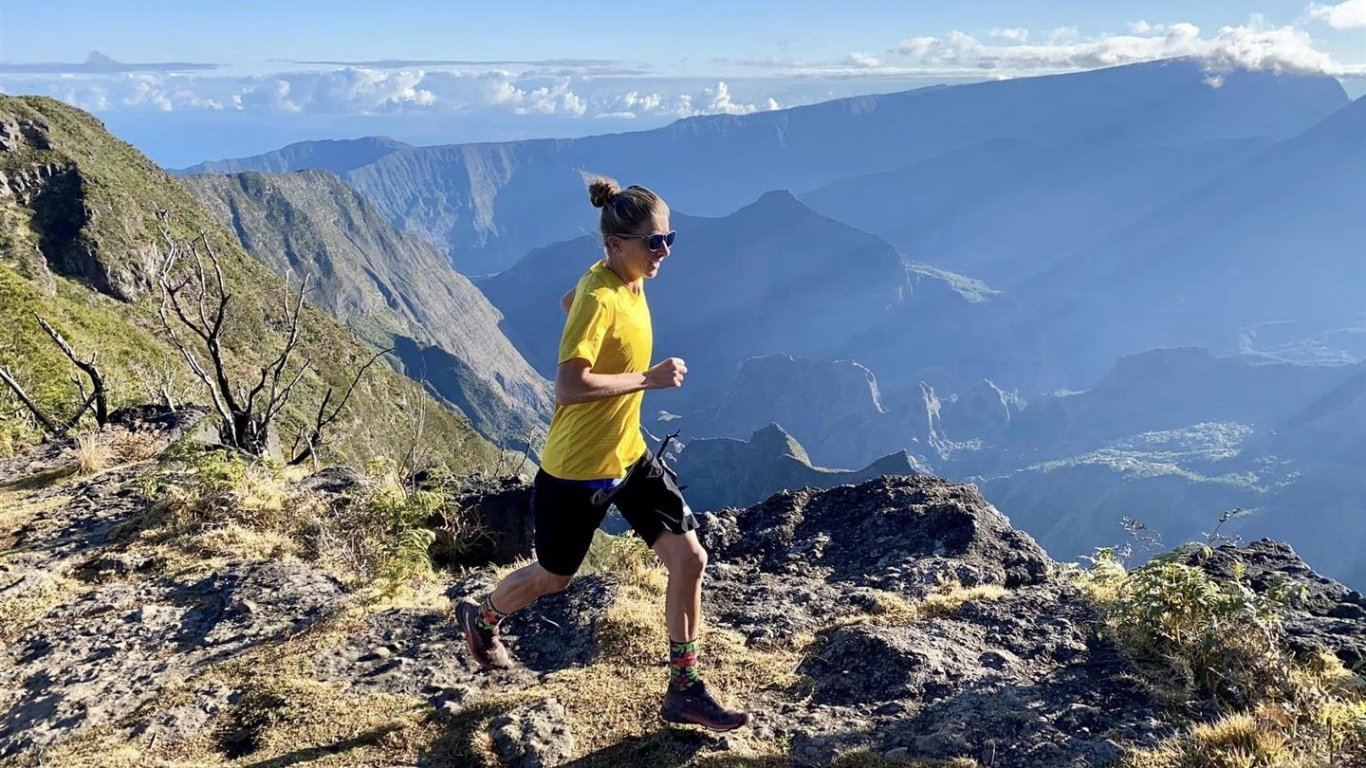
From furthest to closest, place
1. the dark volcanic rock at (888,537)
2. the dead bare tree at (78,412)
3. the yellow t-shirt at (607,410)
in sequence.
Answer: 1. the dead bare tree at (78,412)
2. the dark volcanic rock at (888,537)
3. the yellow t-shirt at (607,410)

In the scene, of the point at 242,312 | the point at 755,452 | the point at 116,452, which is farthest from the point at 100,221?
the point at 755,452

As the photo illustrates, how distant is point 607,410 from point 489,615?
1.45 meters

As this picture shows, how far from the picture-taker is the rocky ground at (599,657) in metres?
3.75

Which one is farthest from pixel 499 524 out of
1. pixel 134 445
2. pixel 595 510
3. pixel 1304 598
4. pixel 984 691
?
pixel 1304 598

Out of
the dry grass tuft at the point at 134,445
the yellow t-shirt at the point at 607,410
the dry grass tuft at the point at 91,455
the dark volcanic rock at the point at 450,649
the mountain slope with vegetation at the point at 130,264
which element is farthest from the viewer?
the mountain slope with vegetation at the point at 130,264

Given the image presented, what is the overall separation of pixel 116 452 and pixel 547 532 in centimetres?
747

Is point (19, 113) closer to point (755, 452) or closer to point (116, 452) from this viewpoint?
point (116, 452)

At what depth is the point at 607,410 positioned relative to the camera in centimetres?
364

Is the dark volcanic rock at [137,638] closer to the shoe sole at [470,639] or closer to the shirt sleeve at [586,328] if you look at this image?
the shoe sole at [470,639]

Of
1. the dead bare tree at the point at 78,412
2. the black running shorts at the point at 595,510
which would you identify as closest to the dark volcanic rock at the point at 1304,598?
the black running shorts at the point at 595,510

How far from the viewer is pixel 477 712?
13.2 ft

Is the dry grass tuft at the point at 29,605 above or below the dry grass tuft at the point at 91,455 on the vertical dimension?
below

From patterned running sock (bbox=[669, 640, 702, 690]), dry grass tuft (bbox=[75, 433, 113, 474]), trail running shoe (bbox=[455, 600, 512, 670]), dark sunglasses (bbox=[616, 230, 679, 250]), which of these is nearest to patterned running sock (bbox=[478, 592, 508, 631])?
trail running shoe (bbox=[455, 600, 512, 670])

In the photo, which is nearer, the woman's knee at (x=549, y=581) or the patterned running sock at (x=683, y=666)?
the patterned running sock at (x=683, y=666)
